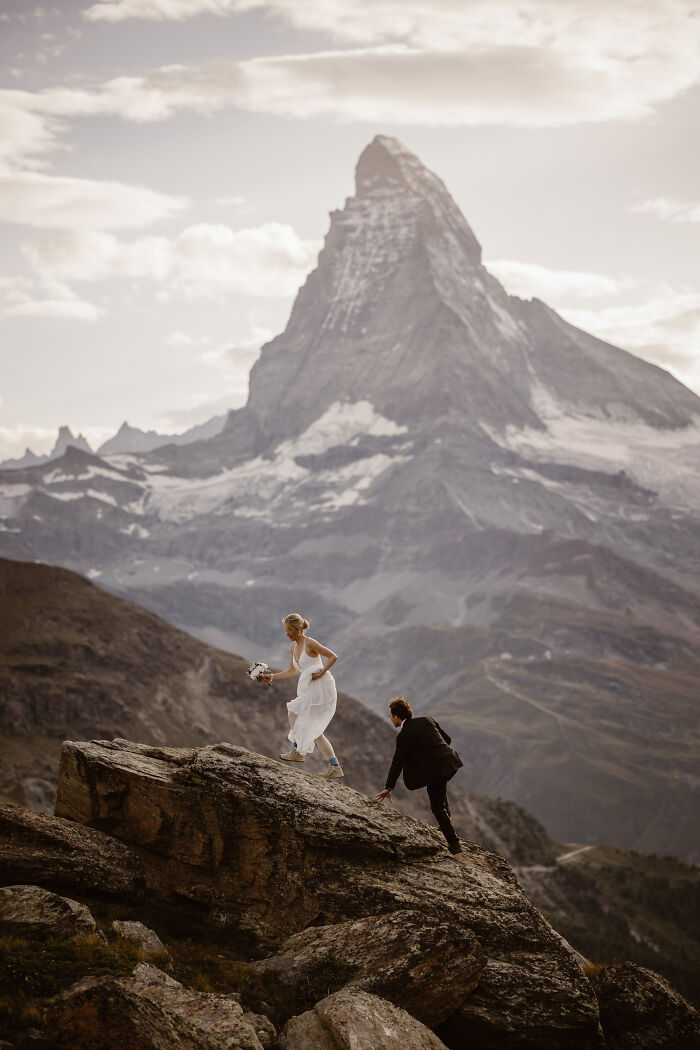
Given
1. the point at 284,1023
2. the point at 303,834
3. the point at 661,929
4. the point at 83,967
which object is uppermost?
the point at 303,834

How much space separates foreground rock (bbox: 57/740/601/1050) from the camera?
21062 mm

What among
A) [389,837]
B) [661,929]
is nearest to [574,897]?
[661,929]

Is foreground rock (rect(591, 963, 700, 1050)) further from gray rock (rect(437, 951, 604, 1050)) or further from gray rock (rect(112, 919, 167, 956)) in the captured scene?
gray rock (rect(112, 919, 167, 956))

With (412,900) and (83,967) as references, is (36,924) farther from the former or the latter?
(412,900)

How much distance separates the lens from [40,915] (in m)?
19.5

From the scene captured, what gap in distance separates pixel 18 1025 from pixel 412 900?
9358 mm

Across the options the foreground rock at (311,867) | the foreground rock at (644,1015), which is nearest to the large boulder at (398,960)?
the foreground rock at (311,867)

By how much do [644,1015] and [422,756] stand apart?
7770 millimetres

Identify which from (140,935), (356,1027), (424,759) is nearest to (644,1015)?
(424,759)

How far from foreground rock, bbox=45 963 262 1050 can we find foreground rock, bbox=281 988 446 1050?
108cm

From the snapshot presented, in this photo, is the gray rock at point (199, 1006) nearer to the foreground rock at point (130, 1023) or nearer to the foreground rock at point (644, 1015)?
the foreground rock at point (130, 1023)

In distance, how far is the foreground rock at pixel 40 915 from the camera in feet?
62.2

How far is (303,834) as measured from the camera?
74.7 feet

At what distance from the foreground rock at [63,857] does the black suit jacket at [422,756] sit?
6.87m
